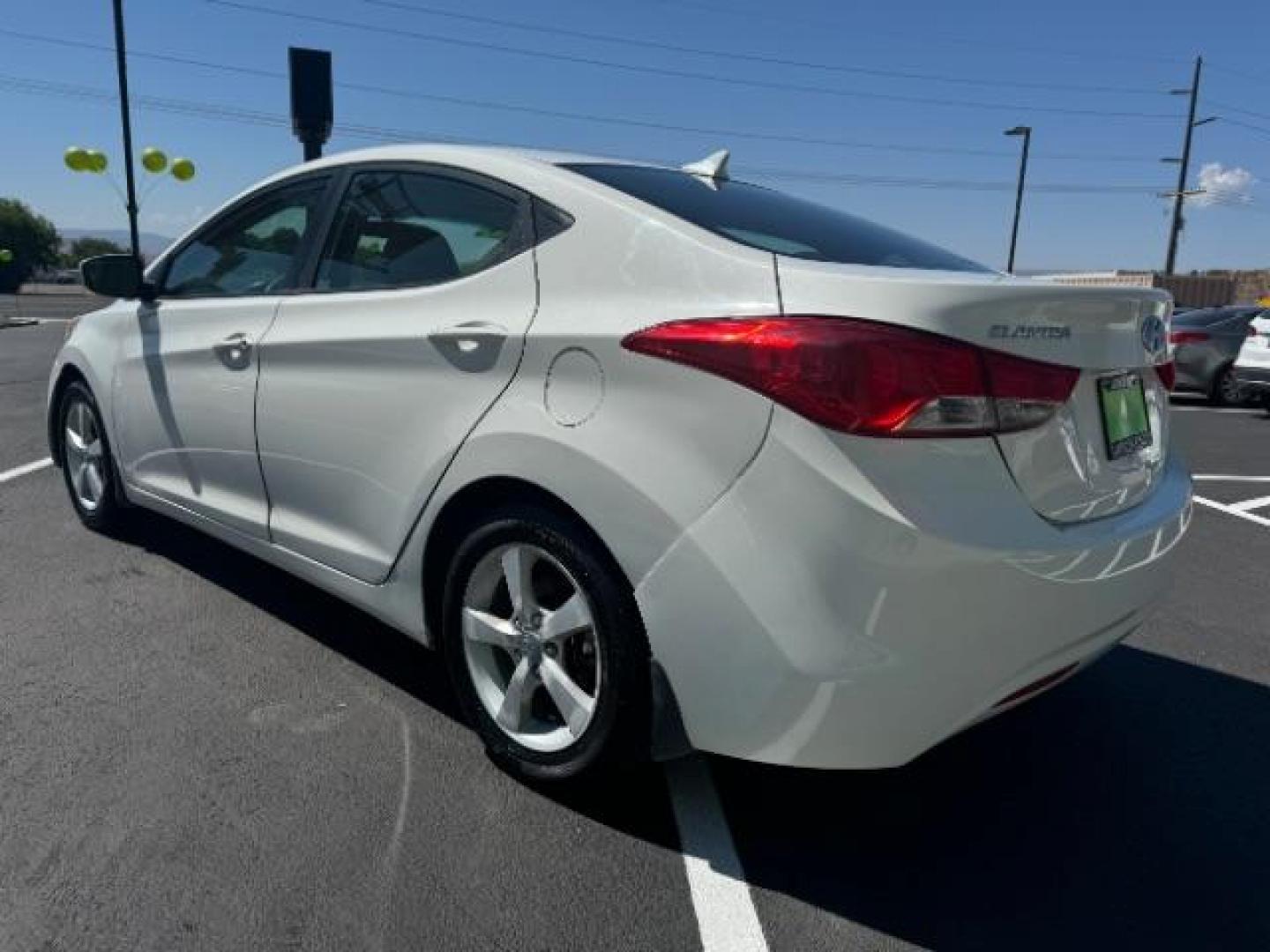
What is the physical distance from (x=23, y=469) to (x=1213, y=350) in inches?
500

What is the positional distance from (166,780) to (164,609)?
4.40ft

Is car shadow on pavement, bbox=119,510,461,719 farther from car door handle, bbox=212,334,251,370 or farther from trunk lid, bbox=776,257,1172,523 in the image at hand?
trunk lid, bbox=776,257,1172,523

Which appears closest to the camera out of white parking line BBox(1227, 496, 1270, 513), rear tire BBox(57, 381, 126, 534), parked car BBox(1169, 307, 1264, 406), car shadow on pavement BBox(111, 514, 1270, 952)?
car shadow on pavement BBox(111, 514, 1270, 952)

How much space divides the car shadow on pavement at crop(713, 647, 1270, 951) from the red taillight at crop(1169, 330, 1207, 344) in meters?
10.8

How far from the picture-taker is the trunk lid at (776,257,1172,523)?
1967mm

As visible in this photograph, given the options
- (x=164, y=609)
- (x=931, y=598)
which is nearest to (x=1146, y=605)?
(x=931, y=598)

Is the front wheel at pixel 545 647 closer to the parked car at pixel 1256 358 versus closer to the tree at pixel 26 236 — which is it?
the parked car at pixel 1256 358

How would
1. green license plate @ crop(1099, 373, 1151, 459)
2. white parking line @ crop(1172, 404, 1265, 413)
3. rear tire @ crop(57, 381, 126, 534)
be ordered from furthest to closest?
white parking line @ crop(1172, 404, 1265, 413), rear tire @ crop(57, 381, 126, 534), green license plate @ crop(1099, 373, 1151, 459)

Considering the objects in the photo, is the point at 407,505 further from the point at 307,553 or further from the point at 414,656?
the point at 414,656

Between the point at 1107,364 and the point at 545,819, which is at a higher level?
the point at 1107,364

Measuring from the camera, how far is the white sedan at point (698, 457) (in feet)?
6.31

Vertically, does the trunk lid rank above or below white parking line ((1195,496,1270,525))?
above

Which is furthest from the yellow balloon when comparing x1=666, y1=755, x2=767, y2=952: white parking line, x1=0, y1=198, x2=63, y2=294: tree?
x1=0, y1=198, x2=63, y2=294: tree

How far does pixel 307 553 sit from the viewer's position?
310 cm
